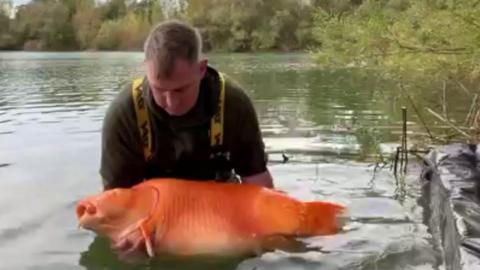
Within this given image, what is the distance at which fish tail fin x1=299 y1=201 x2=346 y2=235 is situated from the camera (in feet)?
13.7

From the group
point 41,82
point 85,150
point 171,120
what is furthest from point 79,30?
point 171,120

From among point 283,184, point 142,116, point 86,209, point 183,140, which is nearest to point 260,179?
point 183,140

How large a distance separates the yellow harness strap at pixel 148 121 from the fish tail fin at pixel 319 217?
0.66m

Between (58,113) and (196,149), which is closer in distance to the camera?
(196,149)

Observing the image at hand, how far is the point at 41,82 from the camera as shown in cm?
2372

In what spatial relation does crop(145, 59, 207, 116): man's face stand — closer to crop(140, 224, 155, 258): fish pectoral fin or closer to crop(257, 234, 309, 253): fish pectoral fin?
crop(140, 224, 155, 258): fish pectoral fin

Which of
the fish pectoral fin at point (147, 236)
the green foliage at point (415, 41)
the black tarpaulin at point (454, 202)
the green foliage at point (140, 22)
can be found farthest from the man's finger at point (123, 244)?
the green foliage at point (140, 22)

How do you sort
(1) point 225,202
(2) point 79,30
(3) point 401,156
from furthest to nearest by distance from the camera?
1. (2) point 79,30
2. (3) point 401,156
3. (1) point 225,202

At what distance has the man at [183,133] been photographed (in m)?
4.08

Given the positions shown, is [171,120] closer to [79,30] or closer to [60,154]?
[60,154]

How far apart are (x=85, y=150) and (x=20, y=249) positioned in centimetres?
412

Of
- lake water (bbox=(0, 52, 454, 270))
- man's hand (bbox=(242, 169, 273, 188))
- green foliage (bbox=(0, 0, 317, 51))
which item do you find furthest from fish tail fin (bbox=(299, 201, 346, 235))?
green foliage (bbox=(0, 0, 317, 51))

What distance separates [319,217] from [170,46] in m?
1.30

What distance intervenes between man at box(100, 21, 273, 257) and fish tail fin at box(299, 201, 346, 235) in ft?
1.50
